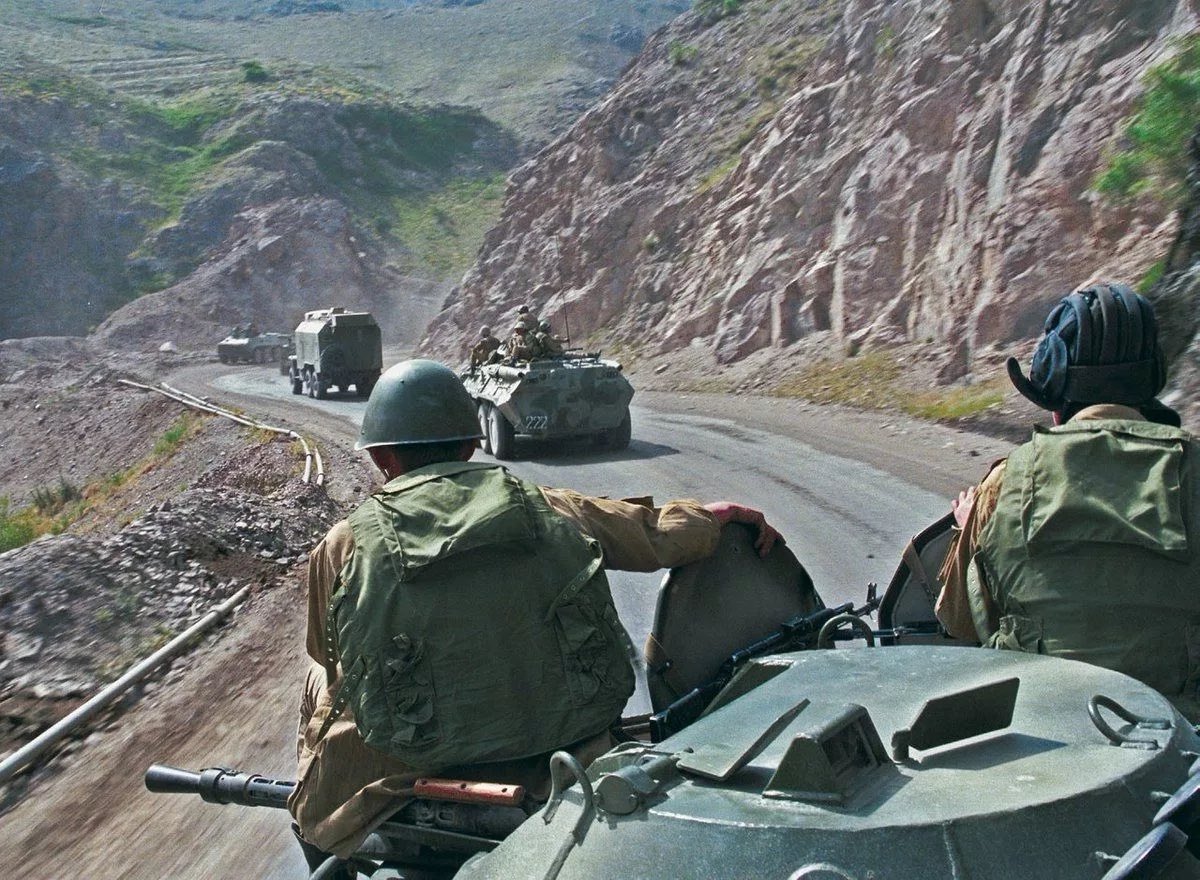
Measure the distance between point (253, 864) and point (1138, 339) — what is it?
353 centimetres

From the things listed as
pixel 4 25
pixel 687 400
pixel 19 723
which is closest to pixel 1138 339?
pixel 19 723

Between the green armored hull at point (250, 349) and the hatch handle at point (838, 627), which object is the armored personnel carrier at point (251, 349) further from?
the hatch handle at point (838, 627)

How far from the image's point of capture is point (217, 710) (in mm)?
6645

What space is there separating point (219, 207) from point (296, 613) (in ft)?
196

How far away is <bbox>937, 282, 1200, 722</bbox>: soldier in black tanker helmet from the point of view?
8.74 ft

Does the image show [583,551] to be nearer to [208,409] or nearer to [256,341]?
[208,409]

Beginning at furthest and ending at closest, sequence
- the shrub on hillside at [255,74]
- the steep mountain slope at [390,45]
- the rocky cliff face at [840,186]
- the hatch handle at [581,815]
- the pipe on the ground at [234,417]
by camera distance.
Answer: the steep mountain slope at [390,45], the shrub on hillside at [255,74], the rocky cliff face at [840,186], the pipe on the ground at [234,417], the hatch handle at [581,815]

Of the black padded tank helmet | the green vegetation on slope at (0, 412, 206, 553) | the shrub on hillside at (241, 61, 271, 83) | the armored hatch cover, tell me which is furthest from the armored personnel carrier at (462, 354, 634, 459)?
the shrub on hillside at (241, 61, 271, 83)

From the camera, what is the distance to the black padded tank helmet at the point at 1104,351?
2996mm

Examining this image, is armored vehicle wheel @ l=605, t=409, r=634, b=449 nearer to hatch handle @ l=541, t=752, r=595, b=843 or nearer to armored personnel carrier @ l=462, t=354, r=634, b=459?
armored personnel carrier @ l=462, t=354, r=634, b=459

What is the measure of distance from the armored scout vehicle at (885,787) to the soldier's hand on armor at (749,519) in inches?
30.0

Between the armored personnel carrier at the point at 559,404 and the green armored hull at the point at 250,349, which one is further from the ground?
the armored personnel carrier at the point at 559,404

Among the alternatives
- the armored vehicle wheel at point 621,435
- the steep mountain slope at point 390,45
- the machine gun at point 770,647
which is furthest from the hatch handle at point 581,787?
the steep mountain slope at point 390,45

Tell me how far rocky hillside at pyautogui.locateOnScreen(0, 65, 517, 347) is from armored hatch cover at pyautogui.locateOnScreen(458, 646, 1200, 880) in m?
55.3
